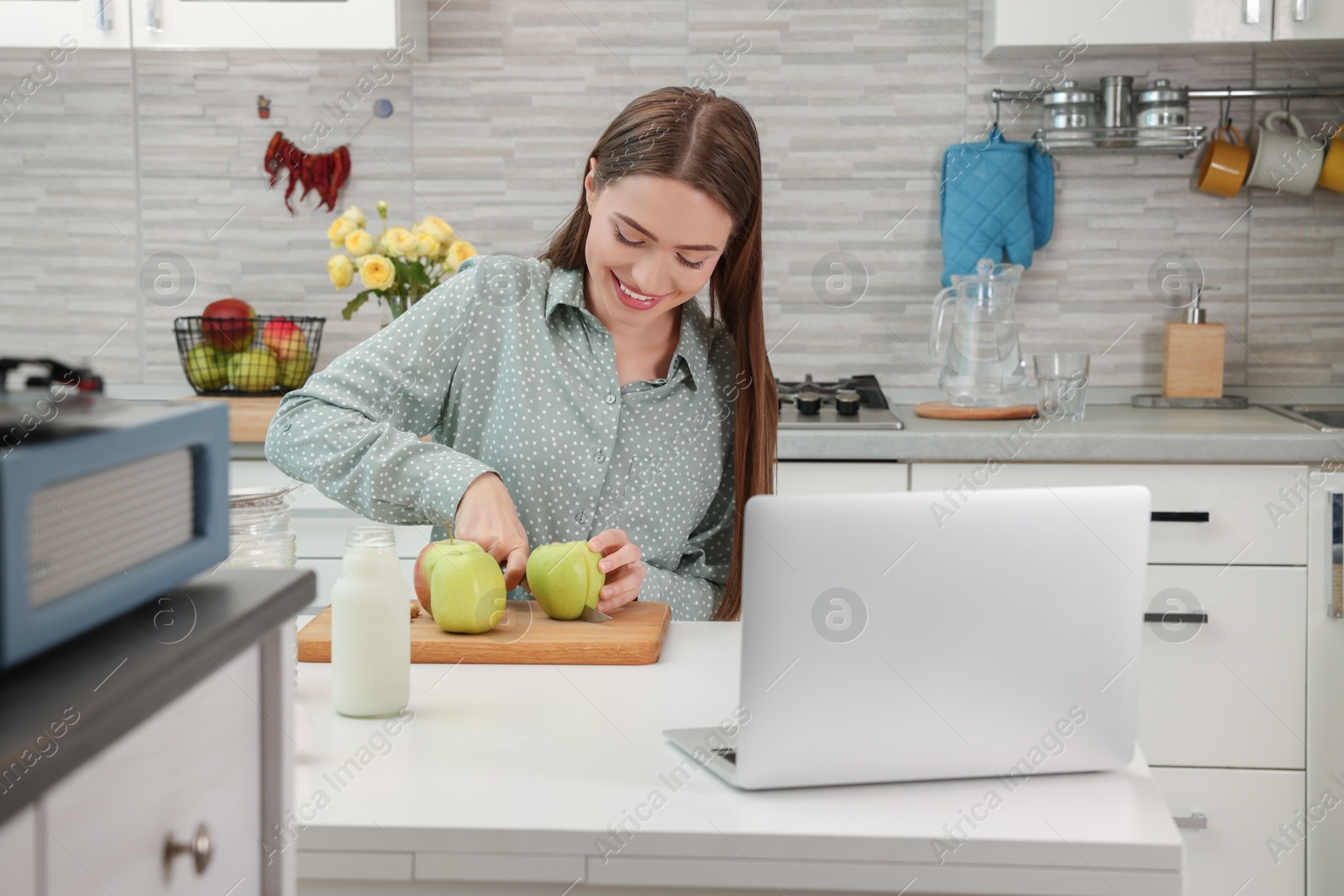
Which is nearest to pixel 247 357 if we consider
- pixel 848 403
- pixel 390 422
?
pixel 390 422

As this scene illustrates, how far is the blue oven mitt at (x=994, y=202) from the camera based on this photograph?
8.77 ft

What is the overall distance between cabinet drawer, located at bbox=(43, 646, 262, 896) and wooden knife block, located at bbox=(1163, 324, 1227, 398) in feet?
7.91

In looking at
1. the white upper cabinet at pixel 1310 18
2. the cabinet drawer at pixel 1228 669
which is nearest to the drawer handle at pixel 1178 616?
the cabinet drawer at pixel 1228 669

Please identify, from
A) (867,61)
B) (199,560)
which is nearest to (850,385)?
(867,61)

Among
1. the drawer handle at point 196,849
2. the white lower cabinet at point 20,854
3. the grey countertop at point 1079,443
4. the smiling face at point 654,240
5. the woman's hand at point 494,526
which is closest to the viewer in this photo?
the white lower cabinet at point 20,854

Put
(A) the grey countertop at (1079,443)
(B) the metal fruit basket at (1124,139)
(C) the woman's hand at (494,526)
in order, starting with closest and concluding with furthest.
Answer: (C) the woman's hand at (494,526)
(A) the grey countertop at (1079,443)
(B) the metal fruit basket at (1124,139)

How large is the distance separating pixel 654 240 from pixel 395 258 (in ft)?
4.04

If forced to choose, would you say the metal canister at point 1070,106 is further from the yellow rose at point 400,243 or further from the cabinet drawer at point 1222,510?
the yellow rose at point 400,243

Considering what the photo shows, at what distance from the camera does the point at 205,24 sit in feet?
8.12

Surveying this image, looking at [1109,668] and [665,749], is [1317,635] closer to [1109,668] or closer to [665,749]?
[1109,668]

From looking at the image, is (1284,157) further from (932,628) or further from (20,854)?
(20,854)

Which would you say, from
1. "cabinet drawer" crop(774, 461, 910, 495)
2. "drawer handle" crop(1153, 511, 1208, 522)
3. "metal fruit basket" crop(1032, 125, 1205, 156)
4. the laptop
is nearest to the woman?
"cabinet drawer" crop(774, 461, 910, 495)

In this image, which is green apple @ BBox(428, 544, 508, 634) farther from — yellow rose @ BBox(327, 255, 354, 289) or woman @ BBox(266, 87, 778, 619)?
yellow rose @ BBox(327, 255, 354, 289)

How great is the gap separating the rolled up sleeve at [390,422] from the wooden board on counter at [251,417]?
A: 2.66 ft
